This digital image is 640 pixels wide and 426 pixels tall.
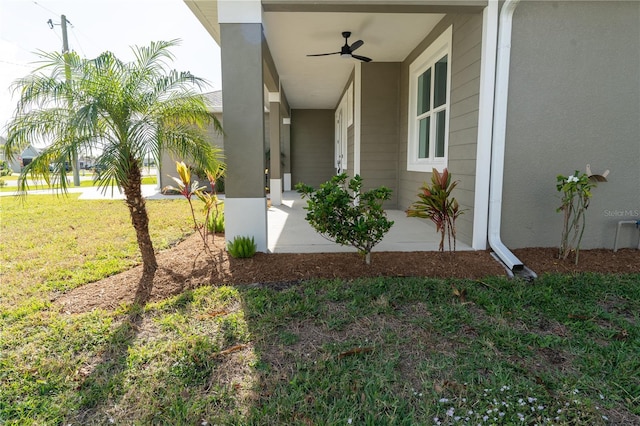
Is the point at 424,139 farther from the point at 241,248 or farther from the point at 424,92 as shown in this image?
the point at 241,248

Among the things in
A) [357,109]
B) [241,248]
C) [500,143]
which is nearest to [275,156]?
[357,109]

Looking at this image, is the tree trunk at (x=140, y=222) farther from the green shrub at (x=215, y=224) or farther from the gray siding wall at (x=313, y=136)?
the gray siding wall at (x=313, y=136)

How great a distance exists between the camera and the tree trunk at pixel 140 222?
3662 mm

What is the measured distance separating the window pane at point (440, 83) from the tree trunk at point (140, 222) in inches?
173

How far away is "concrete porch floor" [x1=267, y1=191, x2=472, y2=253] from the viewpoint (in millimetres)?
4648

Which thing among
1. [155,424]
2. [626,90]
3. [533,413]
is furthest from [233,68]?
[626,90]

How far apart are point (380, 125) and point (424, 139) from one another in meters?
1.47

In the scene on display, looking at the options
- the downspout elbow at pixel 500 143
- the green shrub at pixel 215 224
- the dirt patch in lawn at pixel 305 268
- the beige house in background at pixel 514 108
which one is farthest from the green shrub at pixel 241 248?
the downspout elbow at pixel 500 143

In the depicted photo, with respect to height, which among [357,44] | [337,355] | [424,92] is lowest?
[337,355]

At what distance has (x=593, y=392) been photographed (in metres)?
2.10

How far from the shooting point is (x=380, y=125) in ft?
25.5

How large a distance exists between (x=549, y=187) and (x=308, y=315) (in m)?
3.36

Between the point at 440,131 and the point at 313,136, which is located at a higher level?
the point at 313,136

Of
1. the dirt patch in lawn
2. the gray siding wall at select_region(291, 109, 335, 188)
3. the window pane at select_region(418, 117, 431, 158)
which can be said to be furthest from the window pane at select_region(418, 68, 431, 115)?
the gray siding wall at select_region(291, 109, 335, 188)
